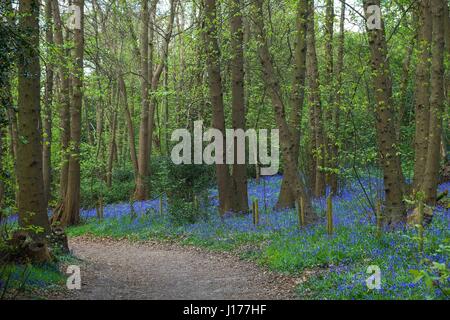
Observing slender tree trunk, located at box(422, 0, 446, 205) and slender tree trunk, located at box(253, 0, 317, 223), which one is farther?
slender tree trunk, located at box(253, 0, 317, 223)

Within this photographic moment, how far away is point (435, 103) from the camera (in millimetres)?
11562

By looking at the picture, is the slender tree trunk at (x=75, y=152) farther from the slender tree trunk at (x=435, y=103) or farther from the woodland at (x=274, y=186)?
the slender tree trunk at (x=435, y=103)

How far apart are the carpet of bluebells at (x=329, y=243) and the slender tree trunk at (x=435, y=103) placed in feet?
2.72

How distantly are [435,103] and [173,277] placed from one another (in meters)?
7.55

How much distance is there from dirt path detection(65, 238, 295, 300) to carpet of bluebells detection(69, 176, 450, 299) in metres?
0.50

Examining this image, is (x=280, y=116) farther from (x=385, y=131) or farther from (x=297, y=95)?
(x=297, y=95)

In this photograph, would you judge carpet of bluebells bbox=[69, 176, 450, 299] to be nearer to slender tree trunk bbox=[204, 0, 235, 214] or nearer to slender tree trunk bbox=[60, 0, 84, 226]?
slender tree trunk bbox=[204, 0, 235, 214]

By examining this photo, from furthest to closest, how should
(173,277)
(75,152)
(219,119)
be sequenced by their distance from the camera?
(75,152) → (219,119) → (173,277)

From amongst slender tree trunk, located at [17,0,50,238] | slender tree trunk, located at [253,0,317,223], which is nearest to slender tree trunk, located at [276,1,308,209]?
slender tree trunk, located at [253,0,317,223]

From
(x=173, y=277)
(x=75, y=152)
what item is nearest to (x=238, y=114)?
(x=75, y=152)

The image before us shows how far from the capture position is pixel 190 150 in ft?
67.6

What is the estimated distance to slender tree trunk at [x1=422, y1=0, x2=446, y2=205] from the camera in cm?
1139

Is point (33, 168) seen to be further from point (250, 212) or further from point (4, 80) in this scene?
point (250, 212)

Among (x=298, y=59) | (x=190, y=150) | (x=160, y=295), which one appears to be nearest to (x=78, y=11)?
(x=190, y=150)
